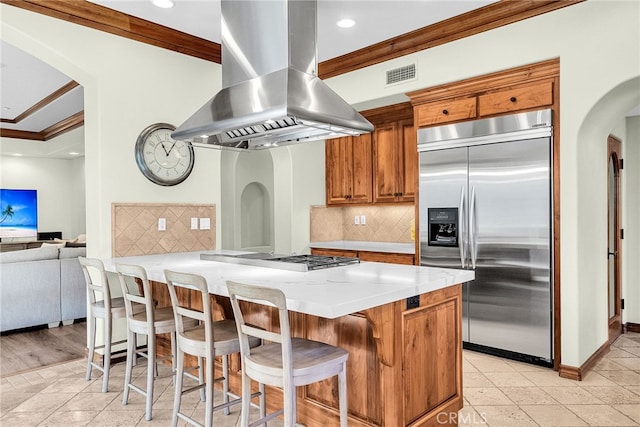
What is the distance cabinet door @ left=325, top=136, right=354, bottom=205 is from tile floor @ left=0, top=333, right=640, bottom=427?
2702mm

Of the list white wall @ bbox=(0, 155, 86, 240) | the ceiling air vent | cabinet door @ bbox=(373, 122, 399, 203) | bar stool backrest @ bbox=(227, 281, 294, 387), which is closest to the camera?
bar stool backrest @ bbox=(227, 281, 294, 387)

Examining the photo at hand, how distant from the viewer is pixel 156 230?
403cm

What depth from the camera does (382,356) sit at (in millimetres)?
2061

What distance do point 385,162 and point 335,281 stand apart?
126 inches

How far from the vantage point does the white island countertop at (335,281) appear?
5.98 ft

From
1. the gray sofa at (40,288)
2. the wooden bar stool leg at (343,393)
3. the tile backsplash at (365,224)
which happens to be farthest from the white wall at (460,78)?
the wooden bar stool leg at (343,393)

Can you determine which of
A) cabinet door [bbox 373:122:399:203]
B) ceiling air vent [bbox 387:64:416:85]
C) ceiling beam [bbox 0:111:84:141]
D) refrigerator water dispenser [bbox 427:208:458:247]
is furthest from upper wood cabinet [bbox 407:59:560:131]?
ceiling beam [bbox 0:111:84:141]

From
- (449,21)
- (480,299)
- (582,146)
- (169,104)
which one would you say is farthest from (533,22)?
(169,104)

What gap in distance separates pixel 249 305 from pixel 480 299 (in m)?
2.04

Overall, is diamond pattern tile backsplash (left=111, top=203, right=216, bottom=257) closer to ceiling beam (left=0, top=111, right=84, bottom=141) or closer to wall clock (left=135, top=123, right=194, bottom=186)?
wall clock (left=135, top=123, right=194, bottom=186)

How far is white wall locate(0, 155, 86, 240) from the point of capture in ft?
31.0

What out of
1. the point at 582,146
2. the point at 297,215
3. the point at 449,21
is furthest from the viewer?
the point at 297,215

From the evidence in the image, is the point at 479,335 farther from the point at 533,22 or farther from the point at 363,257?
the point at 533,22

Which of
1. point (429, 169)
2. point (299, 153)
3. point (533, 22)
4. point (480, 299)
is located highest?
point (533, 22)
